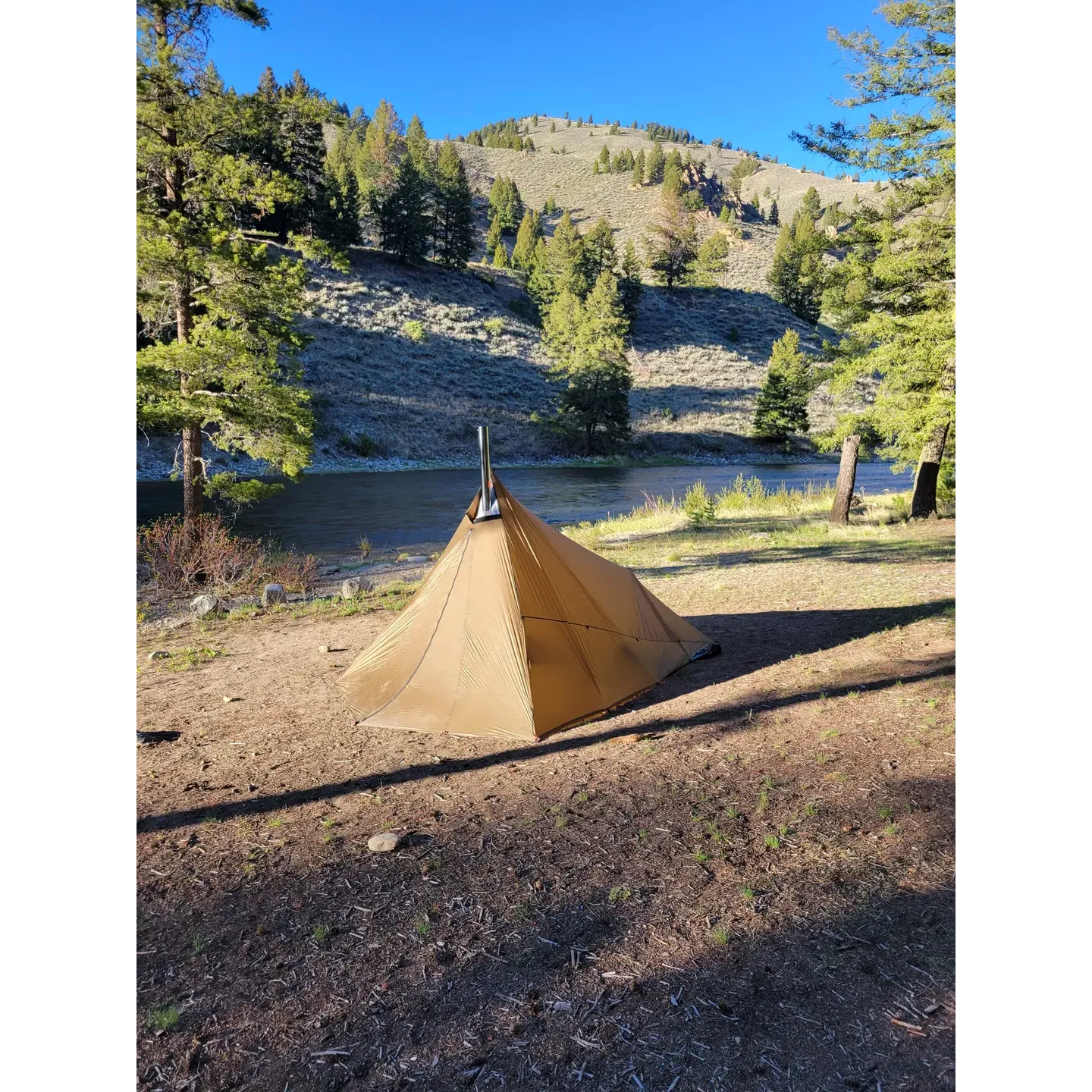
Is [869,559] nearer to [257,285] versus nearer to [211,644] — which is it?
[211,644]

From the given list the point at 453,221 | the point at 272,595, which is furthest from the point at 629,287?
the point at 272,595

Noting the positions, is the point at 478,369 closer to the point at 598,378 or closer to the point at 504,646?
the point at 598,378

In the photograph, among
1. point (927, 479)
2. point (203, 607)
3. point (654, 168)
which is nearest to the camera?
point (203, 607)

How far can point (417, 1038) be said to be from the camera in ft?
8.21

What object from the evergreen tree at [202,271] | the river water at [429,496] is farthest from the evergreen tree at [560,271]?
the evergreen tree at [202,271]

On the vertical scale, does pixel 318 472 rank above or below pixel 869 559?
above

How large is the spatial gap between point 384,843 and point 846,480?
13428 millimetres

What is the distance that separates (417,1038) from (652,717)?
3.38 meters

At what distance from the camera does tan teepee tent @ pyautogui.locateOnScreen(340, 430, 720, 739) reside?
552 cm

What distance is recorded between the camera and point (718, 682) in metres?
6.35

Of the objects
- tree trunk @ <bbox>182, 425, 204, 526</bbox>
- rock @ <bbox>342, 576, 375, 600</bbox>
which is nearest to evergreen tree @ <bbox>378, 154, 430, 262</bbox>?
tree trunk @ <bbox>182, 425, 204, 526</bbox>

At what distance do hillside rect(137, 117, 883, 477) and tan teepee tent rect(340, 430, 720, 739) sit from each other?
27.7 m

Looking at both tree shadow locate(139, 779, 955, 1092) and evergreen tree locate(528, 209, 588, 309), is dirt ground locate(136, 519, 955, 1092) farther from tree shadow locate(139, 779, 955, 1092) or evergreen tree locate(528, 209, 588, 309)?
evergreen tree locate(528, 209, 588, 309)
